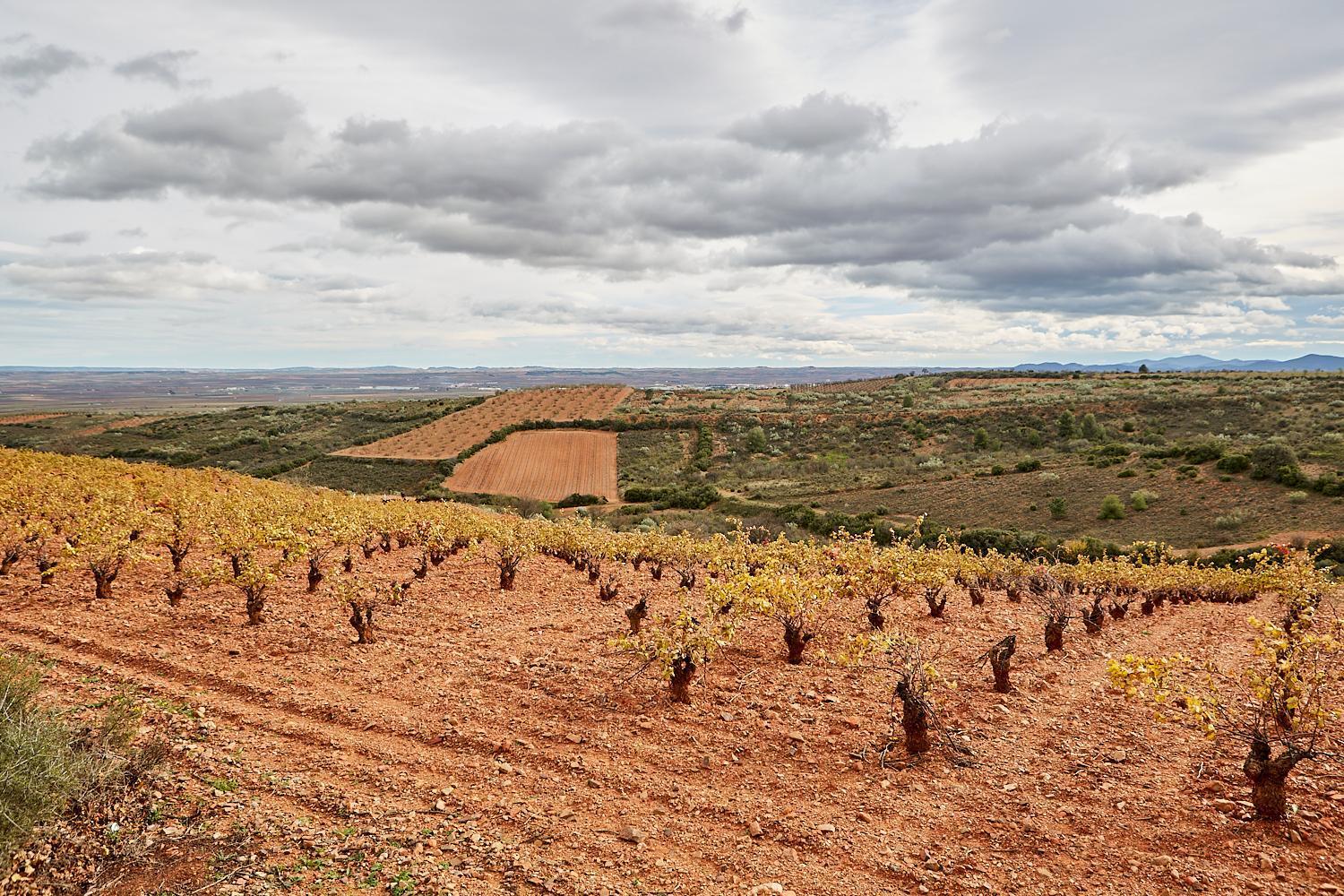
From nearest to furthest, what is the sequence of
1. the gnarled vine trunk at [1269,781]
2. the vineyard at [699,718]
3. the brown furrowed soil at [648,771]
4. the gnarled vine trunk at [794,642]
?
the brown furrowed soil at [648,771] < the vineyard at [699,718] < the gnarled vine trunk at [1269,781] < the gnarled vine trunk at [794,642]

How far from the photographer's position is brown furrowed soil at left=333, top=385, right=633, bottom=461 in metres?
80.8

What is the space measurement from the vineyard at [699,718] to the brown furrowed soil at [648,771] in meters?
0.04

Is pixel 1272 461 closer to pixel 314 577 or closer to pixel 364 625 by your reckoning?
pixel 364 625

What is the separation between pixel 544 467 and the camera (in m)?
72.9

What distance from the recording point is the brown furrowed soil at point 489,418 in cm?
8081

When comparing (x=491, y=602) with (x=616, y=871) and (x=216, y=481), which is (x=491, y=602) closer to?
(x=616, y=871)

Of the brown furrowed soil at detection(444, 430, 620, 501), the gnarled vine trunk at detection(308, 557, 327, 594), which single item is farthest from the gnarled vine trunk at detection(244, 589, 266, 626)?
the brown furrowed soil at detection(444, 430, 620, 501)

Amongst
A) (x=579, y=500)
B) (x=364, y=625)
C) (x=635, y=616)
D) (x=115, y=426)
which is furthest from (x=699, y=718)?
(x=115, y=426)

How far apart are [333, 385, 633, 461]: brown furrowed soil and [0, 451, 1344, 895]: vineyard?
63262mm

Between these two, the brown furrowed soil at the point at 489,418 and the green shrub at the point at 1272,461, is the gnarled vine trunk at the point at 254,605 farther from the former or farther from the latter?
the brown furrowed soil at the point at 489,418

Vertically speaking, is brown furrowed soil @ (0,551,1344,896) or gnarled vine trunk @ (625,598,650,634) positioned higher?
gnarled vine trunk @ (625,598,650,634)

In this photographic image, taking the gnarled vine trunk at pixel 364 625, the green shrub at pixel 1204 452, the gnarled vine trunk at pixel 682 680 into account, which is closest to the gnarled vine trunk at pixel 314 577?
the gnarled vine trunk at pixel 364 625

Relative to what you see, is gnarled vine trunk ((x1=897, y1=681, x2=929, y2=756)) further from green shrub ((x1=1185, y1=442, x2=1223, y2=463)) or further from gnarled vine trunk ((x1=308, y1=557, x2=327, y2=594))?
green shrub ((x1=1185, y1=442, x2=1223, y2=463))

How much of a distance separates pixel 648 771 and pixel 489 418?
9124 centimetres
